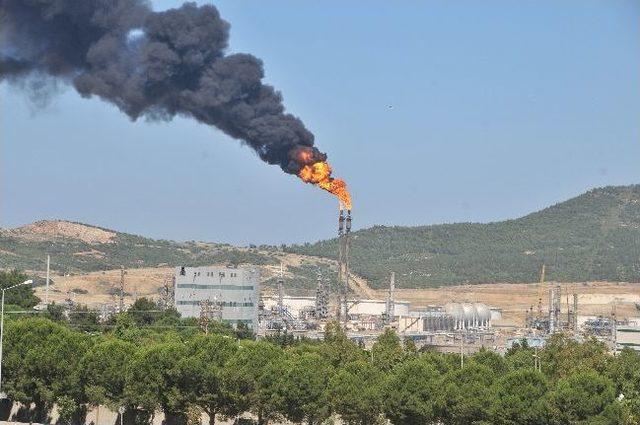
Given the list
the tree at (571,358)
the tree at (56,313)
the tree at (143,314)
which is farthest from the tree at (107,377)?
the tree at (143,314)

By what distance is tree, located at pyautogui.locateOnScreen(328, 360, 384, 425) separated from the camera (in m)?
93.5

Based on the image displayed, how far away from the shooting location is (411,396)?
300 feet

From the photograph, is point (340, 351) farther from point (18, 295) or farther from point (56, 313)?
point (18, 295)

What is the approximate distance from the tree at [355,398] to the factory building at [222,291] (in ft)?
307

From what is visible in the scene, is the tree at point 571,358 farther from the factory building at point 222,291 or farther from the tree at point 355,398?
the factory building at point 222,291

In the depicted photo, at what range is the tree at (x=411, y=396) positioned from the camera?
91.2 metres

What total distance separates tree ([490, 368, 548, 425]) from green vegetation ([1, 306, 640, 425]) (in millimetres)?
58

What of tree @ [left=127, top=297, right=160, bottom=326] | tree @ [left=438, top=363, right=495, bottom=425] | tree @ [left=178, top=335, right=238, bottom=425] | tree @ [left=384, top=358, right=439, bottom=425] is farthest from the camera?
tree @ [left=127, top=297, right=160, bottom=326]

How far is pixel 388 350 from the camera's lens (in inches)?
4796

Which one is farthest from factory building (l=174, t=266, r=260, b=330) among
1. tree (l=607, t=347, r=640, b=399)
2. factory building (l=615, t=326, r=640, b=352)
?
tree (l=607, t=347, r=640, b=399)

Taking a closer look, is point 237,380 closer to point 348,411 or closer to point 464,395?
point 348,411

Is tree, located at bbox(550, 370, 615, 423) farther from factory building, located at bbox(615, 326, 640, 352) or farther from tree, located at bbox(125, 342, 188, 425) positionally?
factory building, located at bbox(615, 326, 640, 352)

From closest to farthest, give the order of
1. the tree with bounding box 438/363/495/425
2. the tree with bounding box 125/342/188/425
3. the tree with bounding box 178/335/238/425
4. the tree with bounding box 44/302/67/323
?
the tree with bounding box 438/363/495/425, the tree with bounding box 178/335/238/425, the tree with bounding box 125/342/188/425, the tree with bounding box 44/302/67/323

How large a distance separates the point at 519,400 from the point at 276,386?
16972 mm
